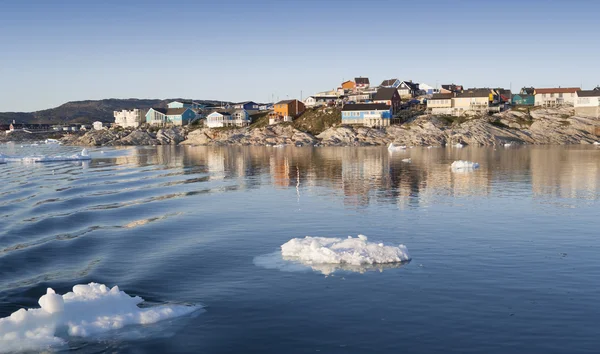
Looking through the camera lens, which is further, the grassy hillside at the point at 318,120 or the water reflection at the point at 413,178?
the grassy hillside at the point at 318,120

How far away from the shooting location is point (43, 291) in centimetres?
2330

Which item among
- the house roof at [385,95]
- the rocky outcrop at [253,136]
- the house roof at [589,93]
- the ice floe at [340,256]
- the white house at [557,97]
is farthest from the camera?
the house roof at [385,95]

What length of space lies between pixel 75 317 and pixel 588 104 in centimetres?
16515

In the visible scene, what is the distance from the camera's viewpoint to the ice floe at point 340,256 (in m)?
26.1

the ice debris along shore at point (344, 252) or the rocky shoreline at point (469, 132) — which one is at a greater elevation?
the rocky shoreline at point (469, 132)

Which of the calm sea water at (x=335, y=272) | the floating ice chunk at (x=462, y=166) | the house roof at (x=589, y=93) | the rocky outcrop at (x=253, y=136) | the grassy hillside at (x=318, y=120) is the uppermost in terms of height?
the house roof at (x=589, y=93)

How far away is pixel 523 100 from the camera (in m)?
182

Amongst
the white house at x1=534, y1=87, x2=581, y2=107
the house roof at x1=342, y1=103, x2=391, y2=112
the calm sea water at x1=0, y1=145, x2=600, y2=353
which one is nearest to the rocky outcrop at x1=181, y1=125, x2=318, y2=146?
the house roof at x1=342, y1=103, x2=391, y2=112

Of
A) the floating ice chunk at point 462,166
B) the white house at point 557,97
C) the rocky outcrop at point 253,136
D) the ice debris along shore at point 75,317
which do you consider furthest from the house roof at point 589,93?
the ice debris along shore at point 75,317

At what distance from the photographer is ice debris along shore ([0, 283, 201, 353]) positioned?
1739cm

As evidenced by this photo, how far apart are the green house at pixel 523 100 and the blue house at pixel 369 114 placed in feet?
168

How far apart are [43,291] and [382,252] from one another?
54.1 ft

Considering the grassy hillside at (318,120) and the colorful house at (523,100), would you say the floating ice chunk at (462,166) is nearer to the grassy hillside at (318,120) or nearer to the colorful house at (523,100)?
the grassy hillside at (318,120)

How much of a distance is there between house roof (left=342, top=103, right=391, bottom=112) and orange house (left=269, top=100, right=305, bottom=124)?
2480cm
